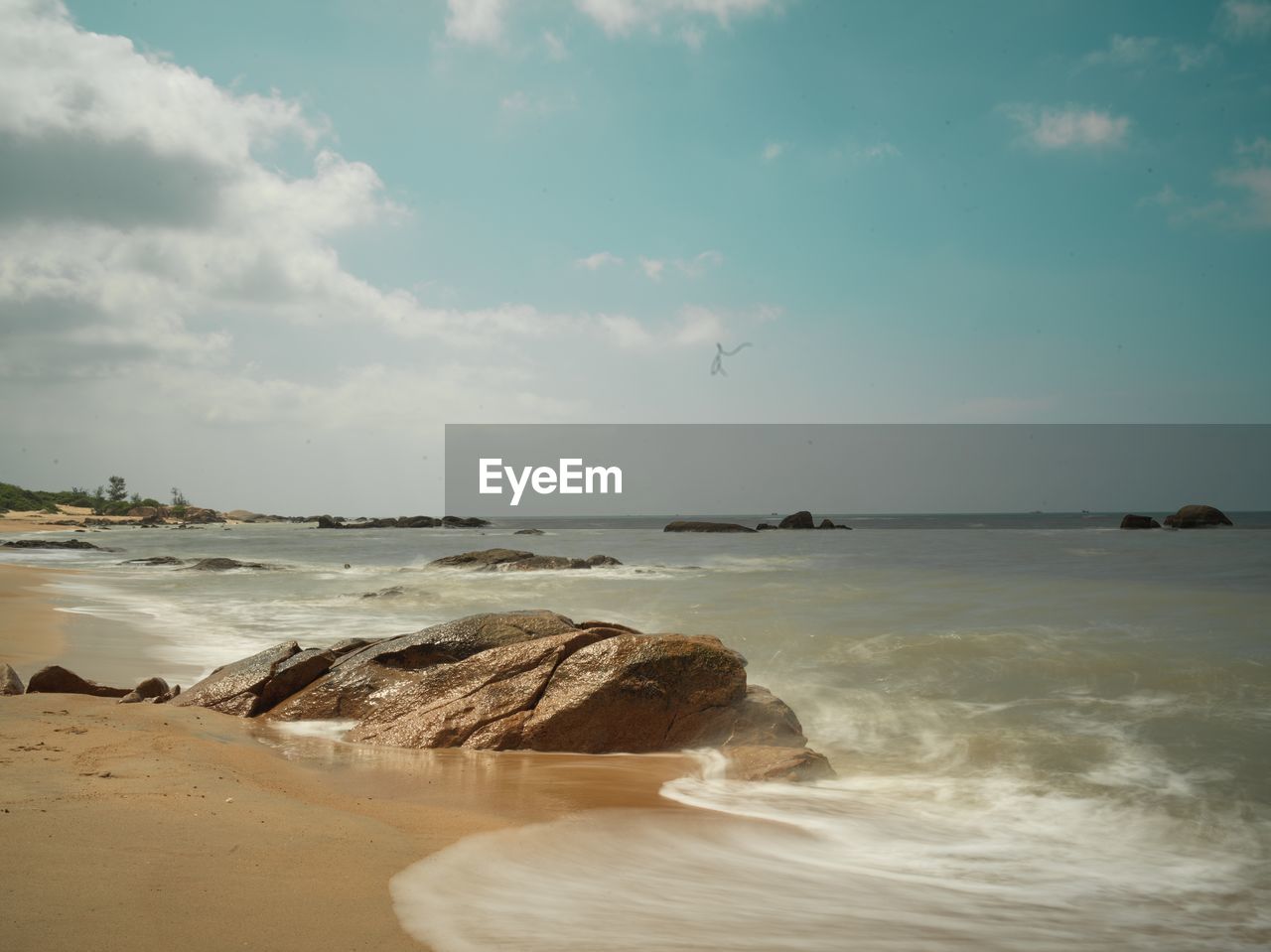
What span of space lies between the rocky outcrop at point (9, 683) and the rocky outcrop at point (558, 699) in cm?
135

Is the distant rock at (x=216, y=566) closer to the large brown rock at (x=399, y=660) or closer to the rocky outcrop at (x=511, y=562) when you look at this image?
the rocky outcrop at (x=511, y=562)

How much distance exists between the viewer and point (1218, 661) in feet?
35.5

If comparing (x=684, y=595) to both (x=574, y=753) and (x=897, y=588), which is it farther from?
(x=574, y=753)

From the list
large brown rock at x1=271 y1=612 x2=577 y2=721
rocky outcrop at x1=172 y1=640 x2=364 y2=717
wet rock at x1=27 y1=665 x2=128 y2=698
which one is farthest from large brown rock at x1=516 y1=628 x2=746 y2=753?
wet rock at x1=27 y1=665 x2=128 y2=698

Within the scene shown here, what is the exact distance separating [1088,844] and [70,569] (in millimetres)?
29546

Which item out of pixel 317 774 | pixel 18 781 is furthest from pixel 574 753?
pixel 18 781

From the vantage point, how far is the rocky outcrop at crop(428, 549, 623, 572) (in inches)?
1124

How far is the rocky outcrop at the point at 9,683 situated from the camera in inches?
281

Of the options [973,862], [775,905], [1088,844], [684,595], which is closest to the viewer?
[775,905]

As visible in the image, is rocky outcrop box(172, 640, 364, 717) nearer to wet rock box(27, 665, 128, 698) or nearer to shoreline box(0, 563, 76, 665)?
wet rock box(27, 665, 128, 698)

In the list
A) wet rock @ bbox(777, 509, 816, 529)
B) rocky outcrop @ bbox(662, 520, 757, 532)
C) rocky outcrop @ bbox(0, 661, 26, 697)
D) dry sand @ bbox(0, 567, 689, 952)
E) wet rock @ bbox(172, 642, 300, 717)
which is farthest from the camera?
wet rock @ bbox(777, 509, 816, 529)

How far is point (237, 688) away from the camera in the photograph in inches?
312

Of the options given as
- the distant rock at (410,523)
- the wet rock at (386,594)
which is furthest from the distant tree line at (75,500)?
the wet rock at (386,594)

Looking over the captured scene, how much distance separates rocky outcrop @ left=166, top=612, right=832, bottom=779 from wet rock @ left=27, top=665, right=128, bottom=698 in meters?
0.75
